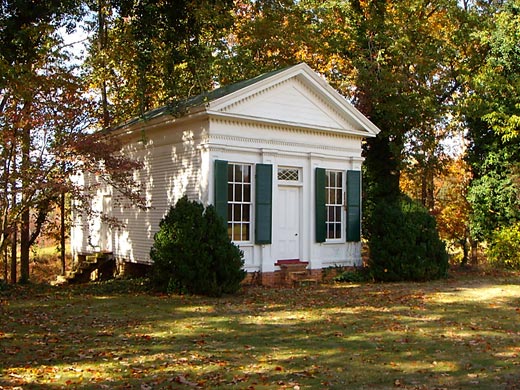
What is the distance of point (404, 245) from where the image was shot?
56.6 feet

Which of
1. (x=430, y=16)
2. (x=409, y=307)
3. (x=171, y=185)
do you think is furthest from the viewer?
(x=430, y=16)

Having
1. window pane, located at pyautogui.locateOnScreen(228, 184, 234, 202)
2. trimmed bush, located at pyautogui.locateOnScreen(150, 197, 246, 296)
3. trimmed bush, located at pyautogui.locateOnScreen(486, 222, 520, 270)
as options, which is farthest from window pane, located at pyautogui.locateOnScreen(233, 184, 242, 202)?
trimmed bush, located at pyautogui.locateOnScreen(486, 222, 520, 270)

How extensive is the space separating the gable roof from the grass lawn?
4691 millimetres

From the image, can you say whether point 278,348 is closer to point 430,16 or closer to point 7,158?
point 7,158

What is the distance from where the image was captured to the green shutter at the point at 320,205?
57.4 ft

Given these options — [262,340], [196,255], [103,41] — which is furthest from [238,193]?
[103,41]

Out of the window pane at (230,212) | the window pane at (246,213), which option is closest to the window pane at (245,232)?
the window pane at (246,213)

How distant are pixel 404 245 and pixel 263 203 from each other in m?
4.37

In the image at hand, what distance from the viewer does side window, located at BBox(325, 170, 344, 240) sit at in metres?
18.1

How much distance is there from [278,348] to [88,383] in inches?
114

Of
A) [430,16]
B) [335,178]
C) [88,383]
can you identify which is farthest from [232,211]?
[430,16]

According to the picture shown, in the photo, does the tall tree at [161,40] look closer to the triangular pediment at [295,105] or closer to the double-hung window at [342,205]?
the triangular pediment at [295,105]

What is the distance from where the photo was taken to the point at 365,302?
13.2 m

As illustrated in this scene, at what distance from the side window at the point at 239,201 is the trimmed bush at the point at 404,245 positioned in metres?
4.11
